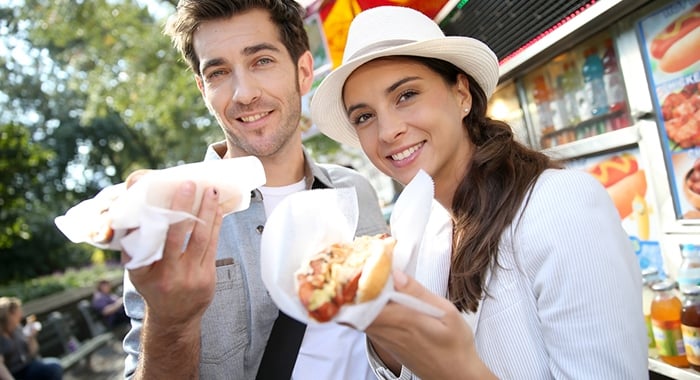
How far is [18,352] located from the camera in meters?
7.16

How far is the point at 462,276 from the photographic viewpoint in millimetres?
1739

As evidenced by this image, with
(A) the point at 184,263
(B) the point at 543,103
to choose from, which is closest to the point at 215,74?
(A) the point at 184,263

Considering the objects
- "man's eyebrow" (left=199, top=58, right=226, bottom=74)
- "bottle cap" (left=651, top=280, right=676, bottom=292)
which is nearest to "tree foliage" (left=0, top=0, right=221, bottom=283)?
"man's eyebrow" (left=199, top=58, right=226, bottom=74)

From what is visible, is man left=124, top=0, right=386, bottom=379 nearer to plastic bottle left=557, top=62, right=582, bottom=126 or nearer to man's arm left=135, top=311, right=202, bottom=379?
man's arm left=135, top=311, right=202, bottom=379

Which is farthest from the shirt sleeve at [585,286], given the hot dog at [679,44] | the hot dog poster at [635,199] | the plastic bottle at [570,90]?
the plastic bottle at [570,90]

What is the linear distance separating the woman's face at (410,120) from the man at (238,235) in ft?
2.09

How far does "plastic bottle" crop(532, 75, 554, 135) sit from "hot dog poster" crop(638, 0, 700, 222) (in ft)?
3.11

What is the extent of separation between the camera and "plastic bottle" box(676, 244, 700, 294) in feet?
7.93

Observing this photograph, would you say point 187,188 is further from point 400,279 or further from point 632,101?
point 632,101

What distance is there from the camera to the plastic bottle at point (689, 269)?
2.42 metres

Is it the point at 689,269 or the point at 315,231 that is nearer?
the point at 315,231

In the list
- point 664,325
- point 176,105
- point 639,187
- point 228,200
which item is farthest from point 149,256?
point 176,105

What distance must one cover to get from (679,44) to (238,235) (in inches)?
95.5

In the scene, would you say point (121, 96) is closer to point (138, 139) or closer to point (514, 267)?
point (514, 267)
